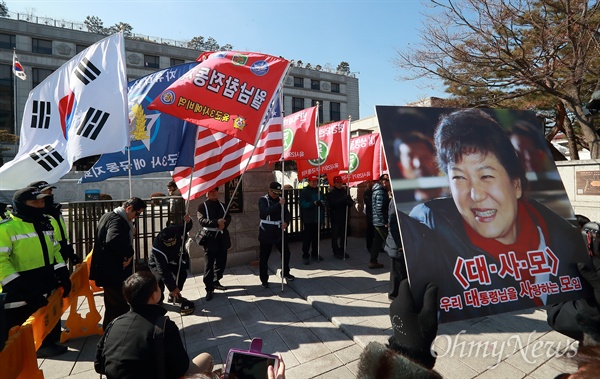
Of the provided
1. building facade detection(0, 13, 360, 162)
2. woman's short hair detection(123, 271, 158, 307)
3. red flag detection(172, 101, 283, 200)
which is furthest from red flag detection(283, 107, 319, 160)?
building facade detection(0, 13, 360, 162)

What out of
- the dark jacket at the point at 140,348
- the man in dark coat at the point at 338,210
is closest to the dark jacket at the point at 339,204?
the man in dark coat at the point at 338,210

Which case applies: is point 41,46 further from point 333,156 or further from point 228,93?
point 228,93

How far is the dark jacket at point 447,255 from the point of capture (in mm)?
1664

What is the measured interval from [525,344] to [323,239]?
19.4 feet

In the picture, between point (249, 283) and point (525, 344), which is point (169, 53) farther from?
point (525, 344)

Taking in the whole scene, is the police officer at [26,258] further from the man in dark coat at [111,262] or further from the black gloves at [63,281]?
the man in dark coat at [111,262]

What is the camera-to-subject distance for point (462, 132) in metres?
2.01

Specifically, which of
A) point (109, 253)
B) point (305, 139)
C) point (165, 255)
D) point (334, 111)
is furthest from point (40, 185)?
point (334, 111)

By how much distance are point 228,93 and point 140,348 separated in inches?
133

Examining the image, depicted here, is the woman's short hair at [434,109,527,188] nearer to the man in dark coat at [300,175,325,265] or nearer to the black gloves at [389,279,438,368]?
the black gloves at [389,279,438,368]

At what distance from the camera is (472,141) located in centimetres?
200

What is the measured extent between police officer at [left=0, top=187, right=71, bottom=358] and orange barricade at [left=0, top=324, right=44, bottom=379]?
107cm

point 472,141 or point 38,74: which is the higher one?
point 38,74

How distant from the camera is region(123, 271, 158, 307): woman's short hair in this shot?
2.20 metres
